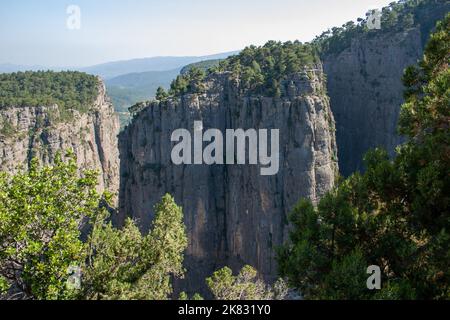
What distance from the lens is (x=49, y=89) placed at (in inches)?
3602

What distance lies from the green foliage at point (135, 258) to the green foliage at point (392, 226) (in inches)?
153

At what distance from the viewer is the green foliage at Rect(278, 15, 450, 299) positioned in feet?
32.9

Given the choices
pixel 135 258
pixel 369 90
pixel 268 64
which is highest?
pixel 268 64

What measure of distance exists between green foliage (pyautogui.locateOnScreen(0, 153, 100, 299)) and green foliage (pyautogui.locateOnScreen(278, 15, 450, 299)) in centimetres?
593

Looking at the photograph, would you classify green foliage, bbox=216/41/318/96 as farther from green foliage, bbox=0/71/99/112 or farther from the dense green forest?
green foliage, bbox=0/71/99/112

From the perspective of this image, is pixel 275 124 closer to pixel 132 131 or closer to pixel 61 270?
pixel 132 131

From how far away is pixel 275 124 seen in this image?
136ft

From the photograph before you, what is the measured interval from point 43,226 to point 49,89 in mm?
87189

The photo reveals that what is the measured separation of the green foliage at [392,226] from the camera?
32.9 feet

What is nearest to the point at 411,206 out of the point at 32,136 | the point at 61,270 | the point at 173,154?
the point at 61,270

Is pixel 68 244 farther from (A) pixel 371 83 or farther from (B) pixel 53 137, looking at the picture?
(B) pixel 53 137

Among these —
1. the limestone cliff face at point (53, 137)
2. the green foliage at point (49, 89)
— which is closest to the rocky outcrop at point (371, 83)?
the limestone cliff face at point (53, 137)

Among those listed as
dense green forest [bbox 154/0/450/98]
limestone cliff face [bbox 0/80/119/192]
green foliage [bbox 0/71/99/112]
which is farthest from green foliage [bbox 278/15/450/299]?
green foliage [bbox 0/71/99/112]

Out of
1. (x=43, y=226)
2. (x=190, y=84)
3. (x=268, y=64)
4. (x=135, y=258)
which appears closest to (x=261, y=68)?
(x=268, y=64)
